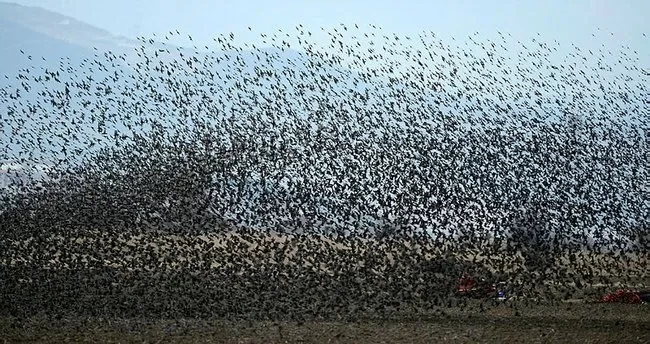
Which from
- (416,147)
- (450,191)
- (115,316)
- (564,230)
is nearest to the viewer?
(115,316)

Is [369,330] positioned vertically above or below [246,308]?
below

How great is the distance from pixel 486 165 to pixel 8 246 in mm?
23814

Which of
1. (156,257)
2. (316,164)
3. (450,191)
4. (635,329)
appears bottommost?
(635,329)

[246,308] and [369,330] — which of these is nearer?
[369,330]

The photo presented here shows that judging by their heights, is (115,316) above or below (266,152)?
below

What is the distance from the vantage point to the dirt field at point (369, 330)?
19156 mm

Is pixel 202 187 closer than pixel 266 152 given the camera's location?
Yes

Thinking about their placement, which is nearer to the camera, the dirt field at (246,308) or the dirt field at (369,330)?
the dirt field at (369,330)

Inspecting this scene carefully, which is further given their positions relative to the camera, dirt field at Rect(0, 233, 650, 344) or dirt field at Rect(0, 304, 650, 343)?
dirt field at Rect(0, 233, 650, 344)

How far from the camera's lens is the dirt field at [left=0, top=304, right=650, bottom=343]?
1916cm

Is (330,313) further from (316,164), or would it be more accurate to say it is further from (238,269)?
(316,164)

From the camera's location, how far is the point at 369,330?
67.0 feet

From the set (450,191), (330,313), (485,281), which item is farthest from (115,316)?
(450,191)

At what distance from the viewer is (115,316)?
22.5 meters
